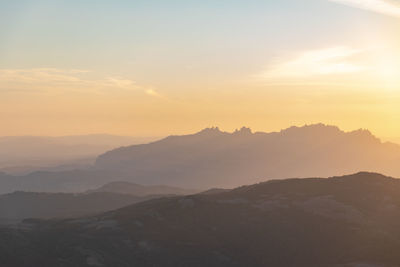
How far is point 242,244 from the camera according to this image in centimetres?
9356

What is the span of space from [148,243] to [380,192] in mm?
73478

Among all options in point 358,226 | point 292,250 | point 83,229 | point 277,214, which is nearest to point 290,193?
point 277,214

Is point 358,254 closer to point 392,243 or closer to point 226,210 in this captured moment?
point 392,243

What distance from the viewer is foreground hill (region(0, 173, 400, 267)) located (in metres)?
83.5

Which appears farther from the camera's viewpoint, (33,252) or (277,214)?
(277,214)

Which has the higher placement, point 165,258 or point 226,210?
point 226,210

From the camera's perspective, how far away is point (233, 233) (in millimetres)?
99188

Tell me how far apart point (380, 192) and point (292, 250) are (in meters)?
49.5

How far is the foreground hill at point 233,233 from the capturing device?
83.5m

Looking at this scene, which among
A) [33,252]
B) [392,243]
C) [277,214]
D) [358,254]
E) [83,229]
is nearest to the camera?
[33,252]

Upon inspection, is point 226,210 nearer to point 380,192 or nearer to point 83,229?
point 83,229

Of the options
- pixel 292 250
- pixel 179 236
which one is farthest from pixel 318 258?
pixel 179 236

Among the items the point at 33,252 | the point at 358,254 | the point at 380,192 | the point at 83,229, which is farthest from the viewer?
the point at 380,192

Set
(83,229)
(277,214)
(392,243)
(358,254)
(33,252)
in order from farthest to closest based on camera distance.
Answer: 1. (277,214)
2. (83,229)
3. (392,243)
4. (358,254)
5. (33,252)
